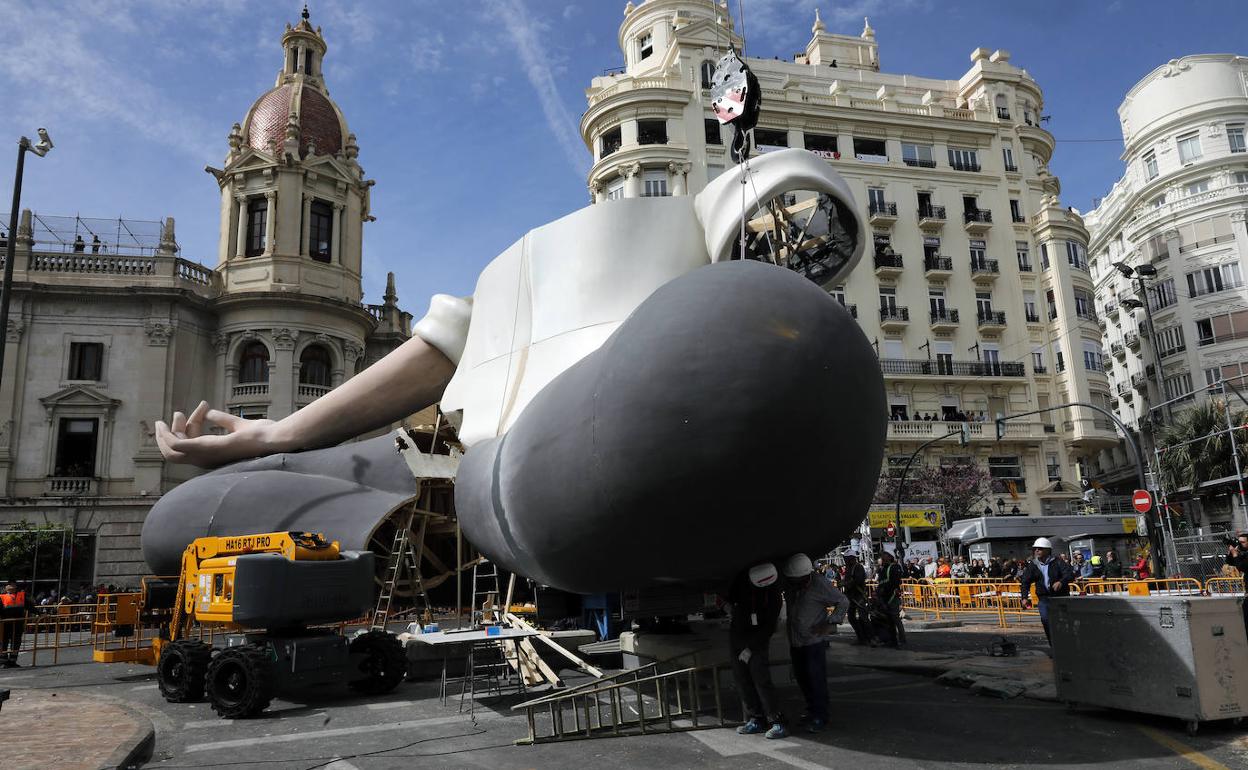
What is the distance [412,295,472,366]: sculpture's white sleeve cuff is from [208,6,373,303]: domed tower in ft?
89.1

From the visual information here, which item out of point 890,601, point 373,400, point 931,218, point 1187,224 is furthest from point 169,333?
point 1187,224

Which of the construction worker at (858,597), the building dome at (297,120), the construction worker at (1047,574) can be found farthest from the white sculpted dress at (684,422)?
the building dome at (297,120)

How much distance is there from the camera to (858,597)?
1470cm

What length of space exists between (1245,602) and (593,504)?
5.97 meters

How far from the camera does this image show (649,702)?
951cm

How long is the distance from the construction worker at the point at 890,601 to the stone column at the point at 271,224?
29.7 metres

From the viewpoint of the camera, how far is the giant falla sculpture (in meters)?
6.09

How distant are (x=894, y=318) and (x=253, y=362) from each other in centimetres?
2938

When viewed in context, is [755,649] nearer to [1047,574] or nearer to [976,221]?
[1047,574]

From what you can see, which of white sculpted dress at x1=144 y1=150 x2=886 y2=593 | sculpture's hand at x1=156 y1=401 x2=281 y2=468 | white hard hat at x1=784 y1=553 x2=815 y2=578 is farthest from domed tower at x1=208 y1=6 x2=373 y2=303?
white hard hat at x1=784 y1=553 x2=815 y2=578

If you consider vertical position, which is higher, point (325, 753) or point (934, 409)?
point (934, 409)

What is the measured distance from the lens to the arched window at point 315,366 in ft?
119

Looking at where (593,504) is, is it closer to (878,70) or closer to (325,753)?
(325,753)

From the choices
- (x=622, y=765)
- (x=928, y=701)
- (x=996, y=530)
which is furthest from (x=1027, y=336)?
(x=622, y=765)
